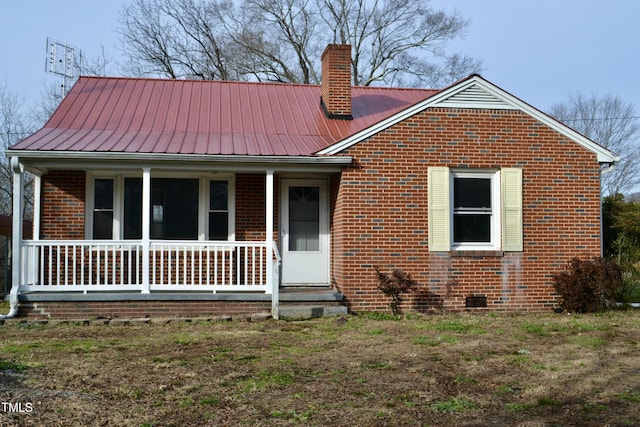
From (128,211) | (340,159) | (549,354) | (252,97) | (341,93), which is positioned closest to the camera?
(549,354)

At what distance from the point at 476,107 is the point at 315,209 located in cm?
351

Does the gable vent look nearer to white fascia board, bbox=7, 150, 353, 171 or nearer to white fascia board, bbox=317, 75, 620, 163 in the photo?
white fascia board, bbox=317, 75, 620, 163

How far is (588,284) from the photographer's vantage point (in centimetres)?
1108

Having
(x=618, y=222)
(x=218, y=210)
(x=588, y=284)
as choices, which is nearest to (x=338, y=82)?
(x=218, y=210)

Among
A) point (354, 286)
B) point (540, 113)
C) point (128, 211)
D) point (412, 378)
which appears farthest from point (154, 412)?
point (540, 113)

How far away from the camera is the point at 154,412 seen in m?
5.38

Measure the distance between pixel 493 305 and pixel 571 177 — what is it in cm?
267

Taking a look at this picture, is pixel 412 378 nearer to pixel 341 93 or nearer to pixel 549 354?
pixel 549 354

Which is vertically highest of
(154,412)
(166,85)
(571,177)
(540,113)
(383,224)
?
(166,85)

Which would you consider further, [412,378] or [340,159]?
[340,159]

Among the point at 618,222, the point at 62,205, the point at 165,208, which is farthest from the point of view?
the point at 618,222

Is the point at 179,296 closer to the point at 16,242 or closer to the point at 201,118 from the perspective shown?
the point at 16,242

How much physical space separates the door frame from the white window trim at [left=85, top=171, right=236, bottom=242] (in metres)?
0.92

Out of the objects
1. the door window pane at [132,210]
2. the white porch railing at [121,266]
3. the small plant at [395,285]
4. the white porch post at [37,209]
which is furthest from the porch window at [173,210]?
the small plant at [395,285]
